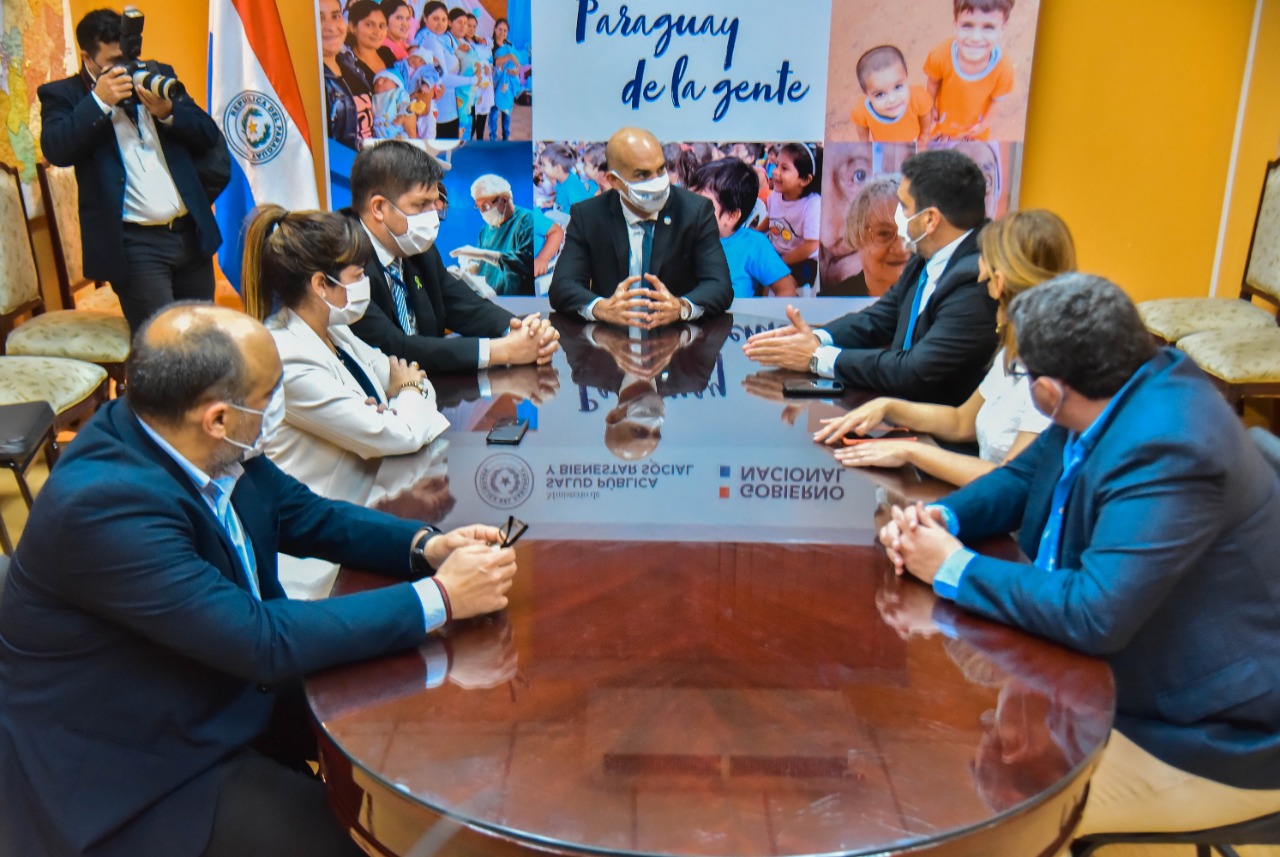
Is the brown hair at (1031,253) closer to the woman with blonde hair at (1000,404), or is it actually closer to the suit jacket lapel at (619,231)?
the woman with blonde hair at (1000,404)

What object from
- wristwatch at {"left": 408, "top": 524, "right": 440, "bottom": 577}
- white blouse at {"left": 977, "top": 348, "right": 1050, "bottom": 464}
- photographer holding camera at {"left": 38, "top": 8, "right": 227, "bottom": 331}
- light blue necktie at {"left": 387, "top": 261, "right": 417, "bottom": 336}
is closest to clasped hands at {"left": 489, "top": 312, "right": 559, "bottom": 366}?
light blue necktie at {"left": 387, "top": 261, "right": 417, "bottom": 336}

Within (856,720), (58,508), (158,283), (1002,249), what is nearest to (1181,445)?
(856,720)

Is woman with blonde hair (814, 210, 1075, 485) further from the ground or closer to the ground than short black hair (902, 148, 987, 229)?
closer to the ground

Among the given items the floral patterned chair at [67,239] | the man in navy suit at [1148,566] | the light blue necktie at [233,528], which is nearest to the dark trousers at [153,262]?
the floral patterned chair at [67,239]

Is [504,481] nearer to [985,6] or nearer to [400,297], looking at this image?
[400,297]

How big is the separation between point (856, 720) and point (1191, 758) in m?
0.66

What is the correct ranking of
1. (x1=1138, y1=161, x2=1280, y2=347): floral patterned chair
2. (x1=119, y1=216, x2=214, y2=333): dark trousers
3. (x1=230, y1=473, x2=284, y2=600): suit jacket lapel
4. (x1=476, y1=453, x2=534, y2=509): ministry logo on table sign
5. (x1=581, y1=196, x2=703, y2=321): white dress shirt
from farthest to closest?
(x1=1138, y1=161, x2=1280, y2=347): floral patterned chair
(x1=119, y1=216, x2=214, y2=333): dark trousers
(x1=581, y1=196, x2=703, y2=321): white dress shirt
(x1=476, y1=453, x2=534, y2=509): ministry logo on table sign
(x1=230, y1=473, x2=284, y2=600): suit jacket lapel

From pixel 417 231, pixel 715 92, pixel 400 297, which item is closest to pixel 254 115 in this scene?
pixel 715 92

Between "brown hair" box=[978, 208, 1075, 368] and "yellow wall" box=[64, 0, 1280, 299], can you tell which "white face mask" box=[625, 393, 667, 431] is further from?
"yellow wall" box=[64, 0, 1280, 299]

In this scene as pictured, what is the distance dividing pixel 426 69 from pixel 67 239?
1.77m

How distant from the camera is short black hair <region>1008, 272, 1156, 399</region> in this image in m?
1.62

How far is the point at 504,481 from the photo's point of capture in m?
2.13

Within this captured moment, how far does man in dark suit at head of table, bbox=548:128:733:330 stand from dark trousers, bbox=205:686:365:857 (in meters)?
2.24

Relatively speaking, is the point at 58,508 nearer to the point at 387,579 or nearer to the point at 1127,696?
the point at 387,579
